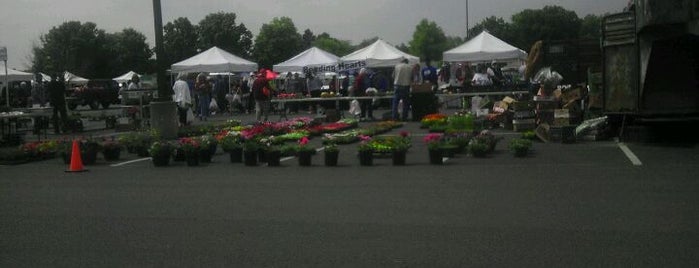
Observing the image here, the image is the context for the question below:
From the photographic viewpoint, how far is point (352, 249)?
25.4 feet

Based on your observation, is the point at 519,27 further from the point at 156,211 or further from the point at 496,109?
the point at 156,211

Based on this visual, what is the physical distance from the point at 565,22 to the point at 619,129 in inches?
3783

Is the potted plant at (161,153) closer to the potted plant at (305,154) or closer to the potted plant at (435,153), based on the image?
the potted plant at (305,154)

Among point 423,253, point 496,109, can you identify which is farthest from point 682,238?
point 496,109

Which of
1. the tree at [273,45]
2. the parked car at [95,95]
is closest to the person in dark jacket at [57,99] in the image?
the parked car at [95,95]

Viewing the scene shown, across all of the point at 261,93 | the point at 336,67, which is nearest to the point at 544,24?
the point at 336,67

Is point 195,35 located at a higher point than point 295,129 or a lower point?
higher

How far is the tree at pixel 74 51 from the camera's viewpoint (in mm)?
103062

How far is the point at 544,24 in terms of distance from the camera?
110375mm

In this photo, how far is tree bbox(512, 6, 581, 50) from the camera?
359ft

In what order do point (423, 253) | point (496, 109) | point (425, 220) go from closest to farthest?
point (423, 253) < point (425, 220) < point (496, 109)

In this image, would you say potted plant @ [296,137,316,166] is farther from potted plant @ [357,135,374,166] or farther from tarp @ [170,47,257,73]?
tarp @ [170,47,257,73]

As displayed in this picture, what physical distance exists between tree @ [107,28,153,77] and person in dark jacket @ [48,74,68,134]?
7867cm

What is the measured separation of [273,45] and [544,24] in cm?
3749
